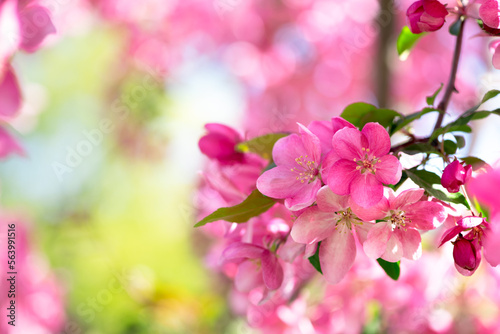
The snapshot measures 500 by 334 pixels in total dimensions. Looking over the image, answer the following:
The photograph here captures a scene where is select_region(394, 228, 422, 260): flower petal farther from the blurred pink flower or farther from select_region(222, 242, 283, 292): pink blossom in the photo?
the blurred pink flower

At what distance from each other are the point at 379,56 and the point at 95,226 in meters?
1.89

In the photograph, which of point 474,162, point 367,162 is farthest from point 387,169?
point 474,162

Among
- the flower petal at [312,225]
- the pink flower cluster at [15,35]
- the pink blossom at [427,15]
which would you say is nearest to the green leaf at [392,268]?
the flower petal at [312,225]

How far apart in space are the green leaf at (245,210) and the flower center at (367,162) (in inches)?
5.5

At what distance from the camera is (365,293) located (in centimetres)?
125

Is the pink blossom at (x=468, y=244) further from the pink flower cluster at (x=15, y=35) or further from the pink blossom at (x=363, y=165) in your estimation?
the pink flower cluster at (x=15, y=35)

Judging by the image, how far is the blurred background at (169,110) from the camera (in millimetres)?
2250

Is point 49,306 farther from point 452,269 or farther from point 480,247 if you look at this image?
point 480,247

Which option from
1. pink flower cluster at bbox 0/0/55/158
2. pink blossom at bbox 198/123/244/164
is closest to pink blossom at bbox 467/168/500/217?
pink blossom at bbox 198/123/244/164

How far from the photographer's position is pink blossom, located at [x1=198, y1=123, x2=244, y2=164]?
2.91 ft

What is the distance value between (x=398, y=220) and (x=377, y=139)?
0.35ft

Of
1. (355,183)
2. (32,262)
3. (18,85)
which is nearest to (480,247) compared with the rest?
(355,183)

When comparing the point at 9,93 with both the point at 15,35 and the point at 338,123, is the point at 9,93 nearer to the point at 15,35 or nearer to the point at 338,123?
the point at 15,35

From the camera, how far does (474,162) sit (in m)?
0.66
